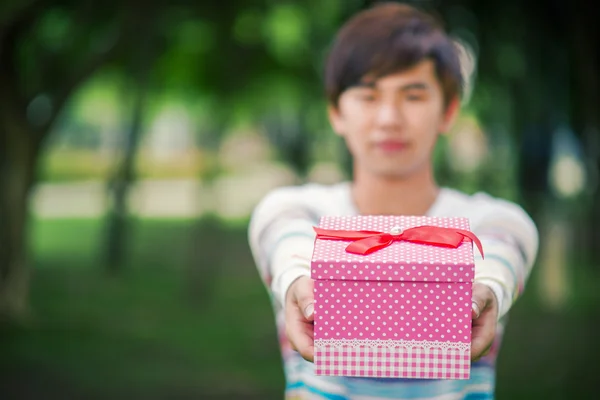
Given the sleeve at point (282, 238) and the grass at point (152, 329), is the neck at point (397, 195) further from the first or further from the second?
the grass at point (152, 329)

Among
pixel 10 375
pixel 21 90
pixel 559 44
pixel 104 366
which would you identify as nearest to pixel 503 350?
pixel 559 44

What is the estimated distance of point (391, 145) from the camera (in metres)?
1.50

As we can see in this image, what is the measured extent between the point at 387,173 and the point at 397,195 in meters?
0.05

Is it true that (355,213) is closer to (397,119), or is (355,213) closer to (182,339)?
(397,119)

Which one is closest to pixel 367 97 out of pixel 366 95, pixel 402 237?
pixel 366 95

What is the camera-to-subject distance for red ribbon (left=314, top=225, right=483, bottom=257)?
3.88 feet

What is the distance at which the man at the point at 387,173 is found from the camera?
4.53ft

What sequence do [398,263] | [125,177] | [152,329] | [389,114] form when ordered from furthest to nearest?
[125,177], [152,329], [389,114], [398,263]

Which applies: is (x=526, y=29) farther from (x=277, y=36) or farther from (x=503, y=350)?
(x=277, y=36)

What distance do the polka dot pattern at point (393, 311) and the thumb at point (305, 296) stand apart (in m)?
0.04

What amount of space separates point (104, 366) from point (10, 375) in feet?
1.97

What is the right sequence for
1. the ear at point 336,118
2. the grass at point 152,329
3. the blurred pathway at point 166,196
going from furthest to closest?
the blurred pathway at point 166,196, the grass at point 152,329, the ear at point 336,118

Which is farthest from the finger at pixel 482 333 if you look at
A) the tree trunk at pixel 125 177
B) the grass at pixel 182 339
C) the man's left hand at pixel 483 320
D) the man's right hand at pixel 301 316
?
the tree trunk at pixel 125 177

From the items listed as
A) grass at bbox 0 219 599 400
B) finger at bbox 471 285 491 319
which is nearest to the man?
finger at bbox 471 285 491 319
